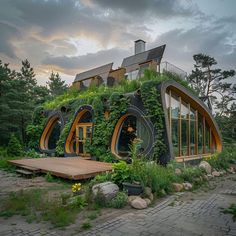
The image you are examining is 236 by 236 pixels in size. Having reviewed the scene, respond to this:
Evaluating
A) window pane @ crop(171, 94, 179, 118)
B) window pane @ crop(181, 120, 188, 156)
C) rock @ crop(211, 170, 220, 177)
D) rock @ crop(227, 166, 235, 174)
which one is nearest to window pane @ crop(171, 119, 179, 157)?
window pane @ crop(171, 94, 179, 118)

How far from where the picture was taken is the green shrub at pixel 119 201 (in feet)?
17.1

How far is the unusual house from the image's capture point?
383 inches

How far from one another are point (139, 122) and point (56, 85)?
28541mm

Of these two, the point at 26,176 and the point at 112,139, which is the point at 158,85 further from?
the point at 26,176

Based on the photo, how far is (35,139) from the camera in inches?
638

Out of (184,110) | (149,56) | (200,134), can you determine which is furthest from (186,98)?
(149,56)

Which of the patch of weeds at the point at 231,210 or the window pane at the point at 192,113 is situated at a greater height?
the window pane at the point at 192,113

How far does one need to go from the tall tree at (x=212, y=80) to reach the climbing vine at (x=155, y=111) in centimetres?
2104

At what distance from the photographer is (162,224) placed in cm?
425

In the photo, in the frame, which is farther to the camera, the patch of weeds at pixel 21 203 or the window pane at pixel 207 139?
the window pane at pixel 207 139

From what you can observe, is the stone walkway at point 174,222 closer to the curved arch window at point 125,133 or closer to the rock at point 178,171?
the rock at point 178,171

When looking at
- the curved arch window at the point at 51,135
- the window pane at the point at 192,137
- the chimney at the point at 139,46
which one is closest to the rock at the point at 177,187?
the window pane at the point at 192,137

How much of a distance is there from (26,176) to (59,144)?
214 inches

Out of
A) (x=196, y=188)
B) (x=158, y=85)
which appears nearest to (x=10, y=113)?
(x=158, y=85)
